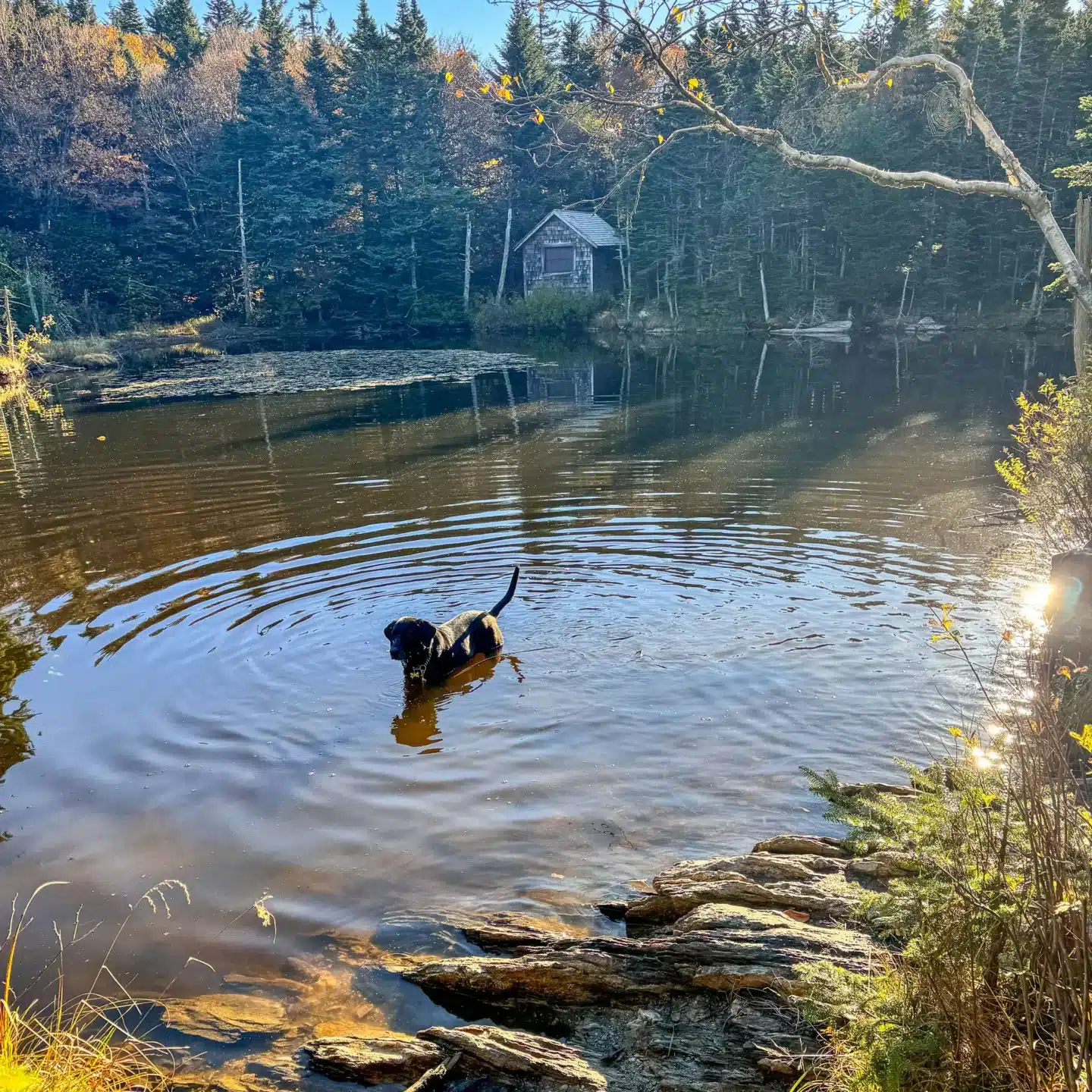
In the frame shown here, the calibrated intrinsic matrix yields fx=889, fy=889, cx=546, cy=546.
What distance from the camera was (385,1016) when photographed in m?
4.43

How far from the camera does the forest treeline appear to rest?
4341 centimetres

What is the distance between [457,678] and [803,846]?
425cm

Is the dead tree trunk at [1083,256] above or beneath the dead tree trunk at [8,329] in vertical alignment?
beneath

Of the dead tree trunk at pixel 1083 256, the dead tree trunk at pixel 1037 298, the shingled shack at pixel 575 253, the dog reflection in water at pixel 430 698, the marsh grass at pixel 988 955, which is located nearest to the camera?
the marsh grass at pixel 988 955

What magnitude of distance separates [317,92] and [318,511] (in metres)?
55.5

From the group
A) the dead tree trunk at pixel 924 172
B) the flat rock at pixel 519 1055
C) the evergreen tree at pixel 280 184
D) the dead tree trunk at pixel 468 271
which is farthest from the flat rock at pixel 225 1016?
the evergreen tree at pixel 280 184

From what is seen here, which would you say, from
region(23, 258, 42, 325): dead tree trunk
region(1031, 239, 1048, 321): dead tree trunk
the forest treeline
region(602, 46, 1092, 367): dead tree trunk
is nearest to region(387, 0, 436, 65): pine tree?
the forest treeline

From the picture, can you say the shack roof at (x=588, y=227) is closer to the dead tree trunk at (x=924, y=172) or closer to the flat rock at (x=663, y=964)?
the dead tree trunk at (x=924, y=172)

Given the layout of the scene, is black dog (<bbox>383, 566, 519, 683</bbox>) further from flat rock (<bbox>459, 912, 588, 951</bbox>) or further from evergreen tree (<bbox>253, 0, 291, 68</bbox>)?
evergreen tree (<bbox>253, 0, 291, 68</bbox>)

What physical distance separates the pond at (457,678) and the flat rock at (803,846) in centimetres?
54

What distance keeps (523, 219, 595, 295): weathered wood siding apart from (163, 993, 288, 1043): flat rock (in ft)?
172

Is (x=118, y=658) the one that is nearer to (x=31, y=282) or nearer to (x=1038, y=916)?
(x=1038, y=916)

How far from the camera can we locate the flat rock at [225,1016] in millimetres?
4371

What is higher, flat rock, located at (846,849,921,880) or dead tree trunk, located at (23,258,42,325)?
dead tree trunk, located at (23,258,42,325)
